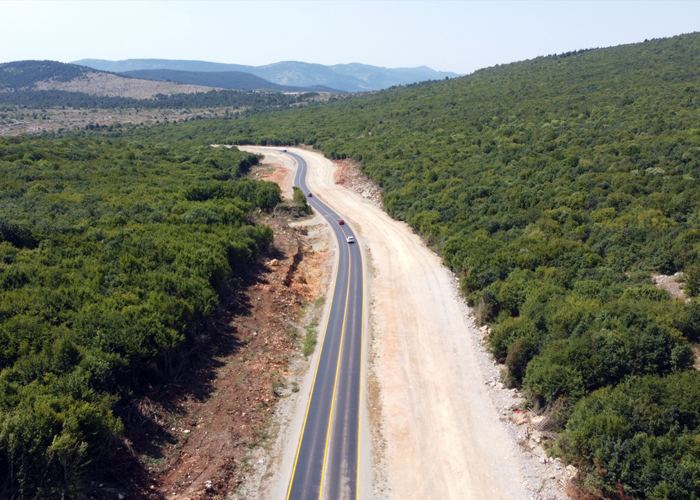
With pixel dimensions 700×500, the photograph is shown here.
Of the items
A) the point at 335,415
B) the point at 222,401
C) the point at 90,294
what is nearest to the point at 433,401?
the point at 335,415

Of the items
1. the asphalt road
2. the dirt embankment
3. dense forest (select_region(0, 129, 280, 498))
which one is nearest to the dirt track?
the asphalt road

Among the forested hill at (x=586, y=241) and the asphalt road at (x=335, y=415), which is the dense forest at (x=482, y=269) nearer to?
the forested hill at (x=586, y=241)

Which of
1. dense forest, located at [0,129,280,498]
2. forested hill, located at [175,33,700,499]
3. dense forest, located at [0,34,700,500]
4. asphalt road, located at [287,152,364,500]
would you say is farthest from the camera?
asphalt road, located at [287,152,364,500]

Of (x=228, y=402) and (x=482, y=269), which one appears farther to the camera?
(x=482, y=269)

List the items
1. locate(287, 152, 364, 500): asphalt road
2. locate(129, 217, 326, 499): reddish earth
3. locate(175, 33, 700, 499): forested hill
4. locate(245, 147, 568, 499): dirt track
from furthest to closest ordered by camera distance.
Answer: locate(245, 147, 568, 499): dirt track → locate(287, 152, 364, 500): asphalt road → locate(129, 217, 326, 499): reddish earth → locate(175, 33, 700, 499): forested hill

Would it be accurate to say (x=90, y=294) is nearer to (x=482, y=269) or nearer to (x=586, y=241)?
(x=482, y=269)

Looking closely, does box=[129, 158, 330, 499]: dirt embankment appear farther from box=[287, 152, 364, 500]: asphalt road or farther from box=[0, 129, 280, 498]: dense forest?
box=[287, 152, 364, 500]: asphalt road

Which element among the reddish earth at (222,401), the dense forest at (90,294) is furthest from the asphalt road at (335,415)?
the dense forest at (90,294)
